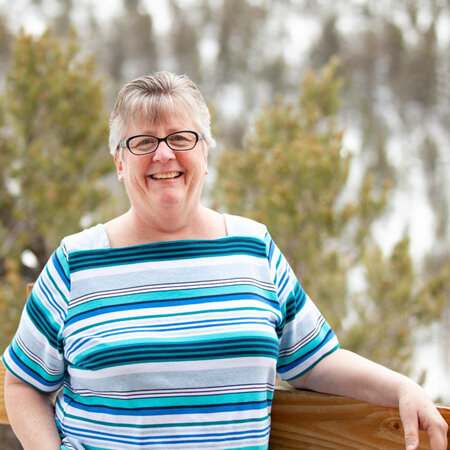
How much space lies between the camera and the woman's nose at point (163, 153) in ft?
3.06

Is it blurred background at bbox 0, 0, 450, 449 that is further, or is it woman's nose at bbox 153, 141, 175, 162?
blurred background at bbox 0, 0, 450, 449

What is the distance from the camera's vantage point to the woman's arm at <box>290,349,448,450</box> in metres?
0.77

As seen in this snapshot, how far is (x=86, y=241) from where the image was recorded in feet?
3.18

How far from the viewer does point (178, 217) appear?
0.97 meters

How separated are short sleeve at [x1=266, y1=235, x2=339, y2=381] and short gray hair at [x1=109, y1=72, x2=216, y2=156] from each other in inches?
10.8

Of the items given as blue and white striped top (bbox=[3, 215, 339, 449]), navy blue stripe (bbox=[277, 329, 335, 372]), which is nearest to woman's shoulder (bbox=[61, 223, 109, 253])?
blue and white striped top (bbox=[3, 215, 339, 449])

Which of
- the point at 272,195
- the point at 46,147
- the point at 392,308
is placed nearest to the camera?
the point at 272,195

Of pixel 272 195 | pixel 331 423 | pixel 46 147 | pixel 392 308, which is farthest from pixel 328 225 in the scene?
pixel 331 423

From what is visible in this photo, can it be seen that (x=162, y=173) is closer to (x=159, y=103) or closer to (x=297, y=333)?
(x=159, y=103)

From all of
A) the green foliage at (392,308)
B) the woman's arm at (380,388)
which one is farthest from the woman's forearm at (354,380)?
the green foliage at (392,308)

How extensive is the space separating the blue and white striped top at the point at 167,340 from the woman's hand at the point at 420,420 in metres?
0.18

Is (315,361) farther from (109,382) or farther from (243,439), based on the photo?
(109,382)

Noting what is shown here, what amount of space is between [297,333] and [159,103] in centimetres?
42

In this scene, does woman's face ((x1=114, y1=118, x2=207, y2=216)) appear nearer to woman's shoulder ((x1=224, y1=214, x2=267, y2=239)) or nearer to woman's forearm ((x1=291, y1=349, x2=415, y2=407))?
woman's shoulder ((x1=224, y1=214, x2=267, y2=239))
